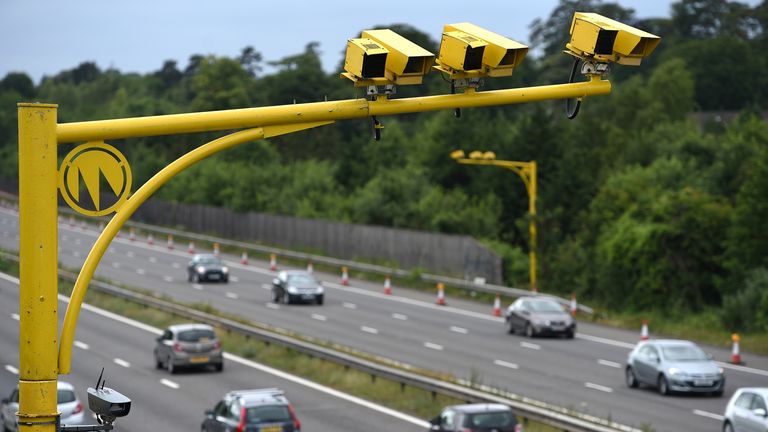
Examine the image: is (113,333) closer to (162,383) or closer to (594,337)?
(162,383)

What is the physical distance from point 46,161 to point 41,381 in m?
1.26

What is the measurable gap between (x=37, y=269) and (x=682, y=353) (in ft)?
91.2

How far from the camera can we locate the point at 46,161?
7250mm

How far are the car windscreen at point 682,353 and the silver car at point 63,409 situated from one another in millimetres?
14952

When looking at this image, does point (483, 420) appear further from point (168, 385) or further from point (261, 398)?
point (168, 385)

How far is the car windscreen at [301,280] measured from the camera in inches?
2151

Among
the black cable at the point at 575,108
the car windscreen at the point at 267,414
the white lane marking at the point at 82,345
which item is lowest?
the white lane marking at the point at 82,345

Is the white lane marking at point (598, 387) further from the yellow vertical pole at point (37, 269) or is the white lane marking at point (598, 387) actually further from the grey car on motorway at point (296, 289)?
the yellow vertical pole at point (37, 269)

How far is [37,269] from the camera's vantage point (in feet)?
23.7

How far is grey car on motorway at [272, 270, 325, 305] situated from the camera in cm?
5419

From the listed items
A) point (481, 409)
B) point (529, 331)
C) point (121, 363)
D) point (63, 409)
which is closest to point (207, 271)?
point (529, 331)

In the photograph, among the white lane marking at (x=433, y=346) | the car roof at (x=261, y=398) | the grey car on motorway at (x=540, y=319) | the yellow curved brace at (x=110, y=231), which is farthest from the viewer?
the grey car on motorway at (x=540, y=319)

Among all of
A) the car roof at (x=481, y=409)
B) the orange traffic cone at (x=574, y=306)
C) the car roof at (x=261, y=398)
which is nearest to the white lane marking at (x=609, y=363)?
the orange traffic cone at (x=574, y=306)

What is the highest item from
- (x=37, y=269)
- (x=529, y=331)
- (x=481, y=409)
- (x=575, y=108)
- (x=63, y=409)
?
(x=575, y=108)
